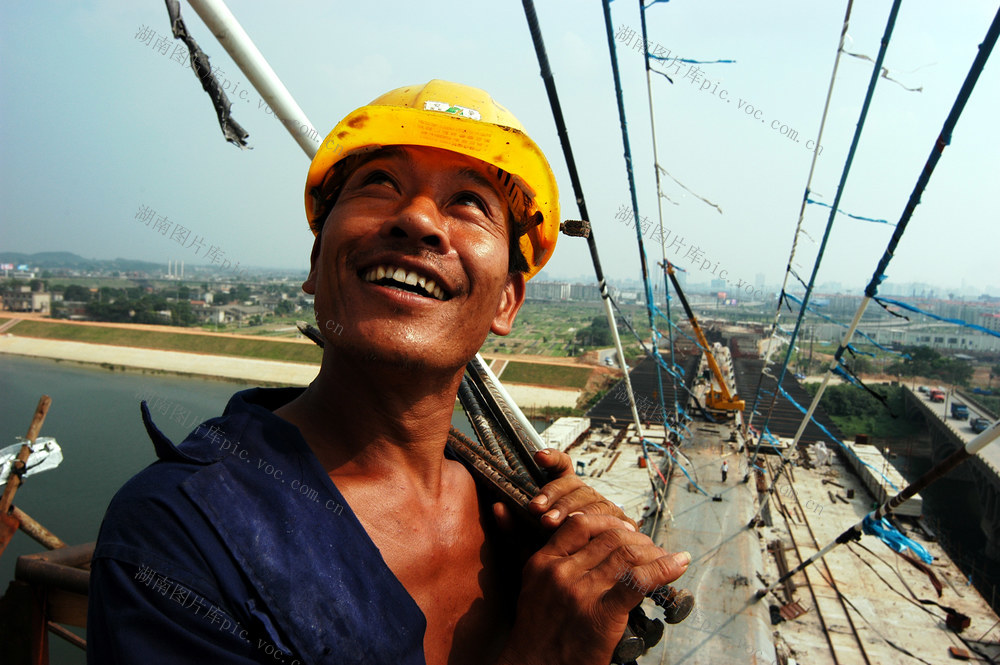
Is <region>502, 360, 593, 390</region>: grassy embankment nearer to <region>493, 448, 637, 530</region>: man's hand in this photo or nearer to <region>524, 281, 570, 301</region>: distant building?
<region>493, 448, 637, 530</region>: man's hand

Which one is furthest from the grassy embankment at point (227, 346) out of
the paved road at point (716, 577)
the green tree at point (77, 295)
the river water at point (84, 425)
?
the paved road at point (716, 577)

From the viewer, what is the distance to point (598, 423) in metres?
32.6

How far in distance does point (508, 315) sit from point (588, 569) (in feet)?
2.80

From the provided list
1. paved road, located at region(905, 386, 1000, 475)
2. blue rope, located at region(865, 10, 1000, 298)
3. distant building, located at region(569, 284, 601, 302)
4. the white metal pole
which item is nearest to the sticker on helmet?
the white metal pole

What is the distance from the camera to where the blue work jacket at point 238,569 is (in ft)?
3.11

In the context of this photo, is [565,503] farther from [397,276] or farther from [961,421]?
[961,421]

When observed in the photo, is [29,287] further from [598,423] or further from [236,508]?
[236,508]

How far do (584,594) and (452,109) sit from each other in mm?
1384

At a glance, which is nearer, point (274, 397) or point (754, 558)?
point (274, 397)

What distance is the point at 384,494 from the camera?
157 cm

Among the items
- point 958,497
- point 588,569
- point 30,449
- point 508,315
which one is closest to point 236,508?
point 588,569

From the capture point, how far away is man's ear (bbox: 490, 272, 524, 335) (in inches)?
72.4

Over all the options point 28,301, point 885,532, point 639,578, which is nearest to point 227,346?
point 28,301

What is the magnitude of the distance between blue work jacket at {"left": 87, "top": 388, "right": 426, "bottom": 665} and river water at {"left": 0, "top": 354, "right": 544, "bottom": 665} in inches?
716
